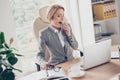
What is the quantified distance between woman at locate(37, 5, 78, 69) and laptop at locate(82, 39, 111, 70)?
0.53 metres

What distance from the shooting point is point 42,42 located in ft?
8.44

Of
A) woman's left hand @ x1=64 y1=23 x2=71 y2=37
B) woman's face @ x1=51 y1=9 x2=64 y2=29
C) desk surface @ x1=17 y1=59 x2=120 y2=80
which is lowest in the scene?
desk surface @ x1=17 y1=59 x2=120 y2=80

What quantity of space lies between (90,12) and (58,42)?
159cm

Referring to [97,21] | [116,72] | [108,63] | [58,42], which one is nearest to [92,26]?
[97,21]

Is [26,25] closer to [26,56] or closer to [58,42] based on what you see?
[26,56]

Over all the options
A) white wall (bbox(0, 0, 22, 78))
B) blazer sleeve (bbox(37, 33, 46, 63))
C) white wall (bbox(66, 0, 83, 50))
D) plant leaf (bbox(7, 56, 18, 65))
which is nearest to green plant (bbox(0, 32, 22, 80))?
plant leaf (bbox(7, 56, 18, 65))

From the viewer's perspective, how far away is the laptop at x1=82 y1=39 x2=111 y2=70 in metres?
2.09

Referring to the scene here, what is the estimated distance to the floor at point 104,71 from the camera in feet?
6.31

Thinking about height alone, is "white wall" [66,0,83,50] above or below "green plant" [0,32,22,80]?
above

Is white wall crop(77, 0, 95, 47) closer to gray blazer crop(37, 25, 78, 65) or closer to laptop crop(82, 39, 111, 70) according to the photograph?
gray blazer crop(37, 25, 78, 65)

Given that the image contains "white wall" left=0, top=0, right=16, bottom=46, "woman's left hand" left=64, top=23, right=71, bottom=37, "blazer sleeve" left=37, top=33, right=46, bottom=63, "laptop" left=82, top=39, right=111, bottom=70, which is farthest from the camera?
"white wall" left=0, top=0, right=16, bottom=46

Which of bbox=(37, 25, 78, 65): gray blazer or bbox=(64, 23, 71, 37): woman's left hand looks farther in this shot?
bbox=(64, 23, 71, 37): woman's left hand

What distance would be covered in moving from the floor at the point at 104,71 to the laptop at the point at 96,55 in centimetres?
5

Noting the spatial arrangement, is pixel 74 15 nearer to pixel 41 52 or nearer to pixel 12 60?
pixel 41 52
